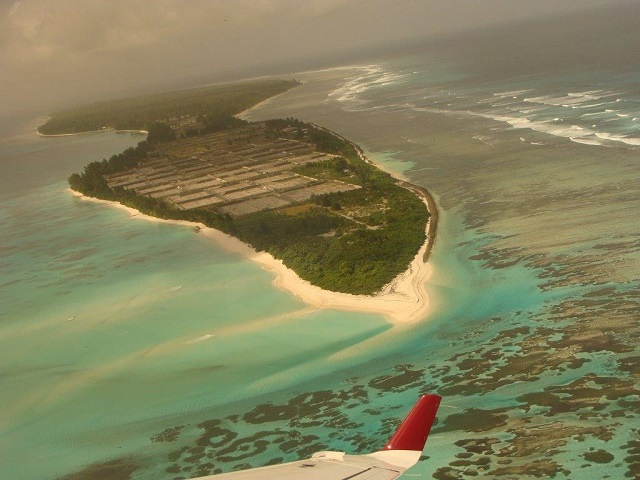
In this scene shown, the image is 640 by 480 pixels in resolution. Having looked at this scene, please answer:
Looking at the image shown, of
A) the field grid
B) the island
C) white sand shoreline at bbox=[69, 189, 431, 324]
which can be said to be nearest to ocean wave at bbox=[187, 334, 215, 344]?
white sand shoreline at bbox=[69, 189, 431, 324]

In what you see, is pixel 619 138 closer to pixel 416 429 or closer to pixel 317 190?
pixel 317 190

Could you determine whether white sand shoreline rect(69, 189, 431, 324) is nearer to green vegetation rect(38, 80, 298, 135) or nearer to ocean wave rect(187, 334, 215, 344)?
ocean wave rect(187, 334, 215, 344)

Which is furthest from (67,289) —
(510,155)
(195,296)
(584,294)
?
(510,155)

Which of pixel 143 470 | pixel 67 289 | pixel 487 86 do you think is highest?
pixel 487 86

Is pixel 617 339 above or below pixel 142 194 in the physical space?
below

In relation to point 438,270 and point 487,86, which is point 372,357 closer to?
point 438,270
